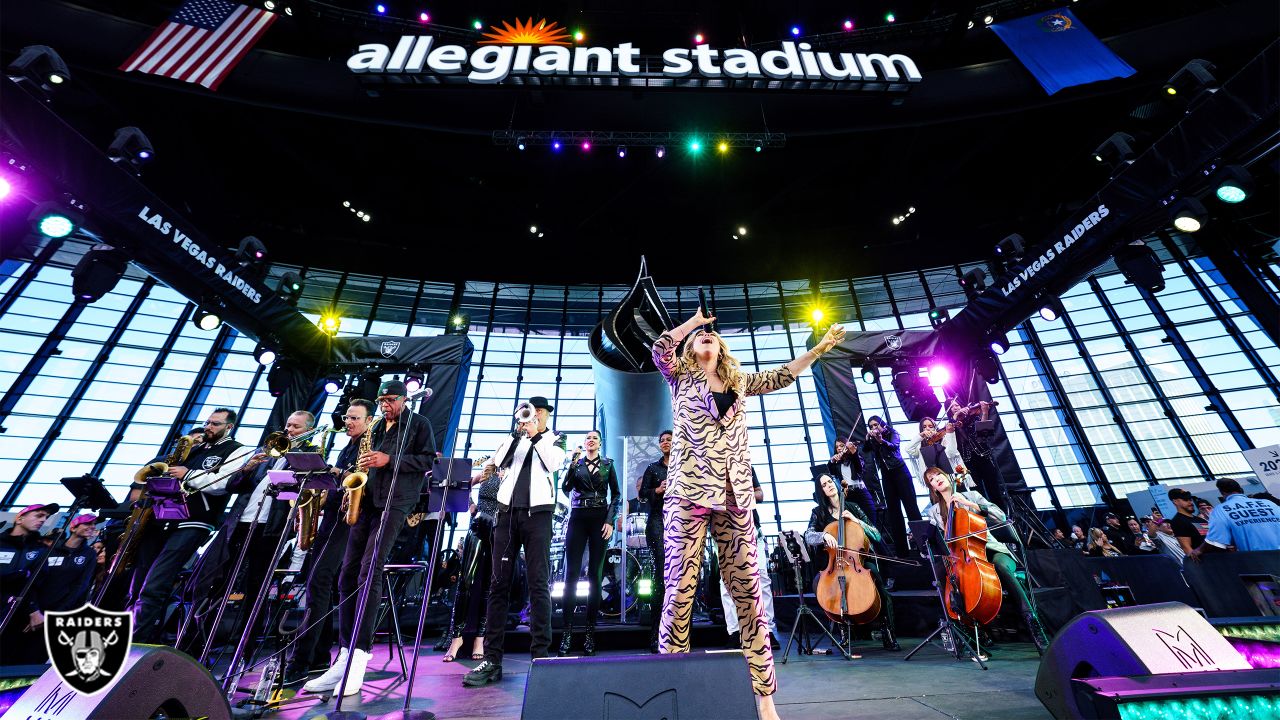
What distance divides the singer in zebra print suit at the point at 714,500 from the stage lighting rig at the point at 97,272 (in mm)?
6644

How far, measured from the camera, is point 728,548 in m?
1.96

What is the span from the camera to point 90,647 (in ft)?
3.23

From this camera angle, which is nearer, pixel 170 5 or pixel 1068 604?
pixel 1068 604

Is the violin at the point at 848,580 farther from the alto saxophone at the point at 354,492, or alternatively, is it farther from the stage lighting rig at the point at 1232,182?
the stage lighting rig at the point at 1232,182

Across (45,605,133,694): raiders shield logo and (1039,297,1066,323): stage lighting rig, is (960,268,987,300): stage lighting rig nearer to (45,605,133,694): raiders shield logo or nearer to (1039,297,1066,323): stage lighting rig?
(1039,297,1066,323): stage lighting rig

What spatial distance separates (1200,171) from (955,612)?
485 cm

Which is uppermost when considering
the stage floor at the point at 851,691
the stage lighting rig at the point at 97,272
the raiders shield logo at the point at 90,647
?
the stage lighting rig at the point at 97,272

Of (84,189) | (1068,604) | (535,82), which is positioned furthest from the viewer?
(535,82)

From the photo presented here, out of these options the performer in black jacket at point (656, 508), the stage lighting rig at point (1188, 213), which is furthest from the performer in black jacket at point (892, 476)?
the stage lighting rig at point (1188, 213)

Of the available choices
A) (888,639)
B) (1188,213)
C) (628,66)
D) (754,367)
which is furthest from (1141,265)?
(754,367)

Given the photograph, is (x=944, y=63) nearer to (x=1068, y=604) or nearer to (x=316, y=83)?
(x=1068, y=604)

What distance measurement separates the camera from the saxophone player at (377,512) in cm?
262

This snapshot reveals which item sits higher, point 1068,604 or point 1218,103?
point 1218,103

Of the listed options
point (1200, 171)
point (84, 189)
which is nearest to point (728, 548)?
point (1200, 171)
